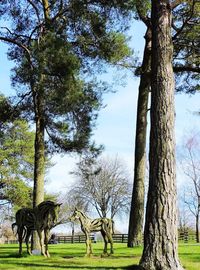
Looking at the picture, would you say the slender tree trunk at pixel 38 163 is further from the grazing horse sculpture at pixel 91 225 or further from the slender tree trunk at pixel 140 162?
the slender tree trunk at pixel 140 162

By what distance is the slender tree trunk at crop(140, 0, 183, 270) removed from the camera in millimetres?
7312

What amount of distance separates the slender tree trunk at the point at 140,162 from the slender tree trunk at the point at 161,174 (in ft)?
22.7

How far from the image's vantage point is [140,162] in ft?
48.8

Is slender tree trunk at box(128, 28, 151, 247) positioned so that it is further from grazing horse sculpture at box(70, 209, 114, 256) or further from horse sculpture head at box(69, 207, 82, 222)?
horse sculpture head at box(69, 207, 82, 222)

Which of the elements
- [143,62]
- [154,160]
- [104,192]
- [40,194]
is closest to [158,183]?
[154,160]

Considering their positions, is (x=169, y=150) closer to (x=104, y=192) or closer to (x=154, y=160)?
(x=154, y=160)

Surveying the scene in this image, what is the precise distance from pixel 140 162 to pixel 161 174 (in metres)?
7.32

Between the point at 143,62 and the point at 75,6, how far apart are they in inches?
170

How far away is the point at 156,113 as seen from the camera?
7.90 metres

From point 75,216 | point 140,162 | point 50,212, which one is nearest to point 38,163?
point 50,212

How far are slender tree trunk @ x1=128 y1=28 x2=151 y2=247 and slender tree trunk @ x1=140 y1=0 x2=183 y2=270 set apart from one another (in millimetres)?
6928

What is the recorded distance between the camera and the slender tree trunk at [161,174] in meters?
7.31

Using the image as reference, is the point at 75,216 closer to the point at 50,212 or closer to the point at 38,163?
the point at 50,212

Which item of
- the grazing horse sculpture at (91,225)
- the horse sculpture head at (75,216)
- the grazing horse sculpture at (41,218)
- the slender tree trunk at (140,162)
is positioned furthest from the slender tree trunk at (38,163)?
the slender tree trunk at (140,162)
